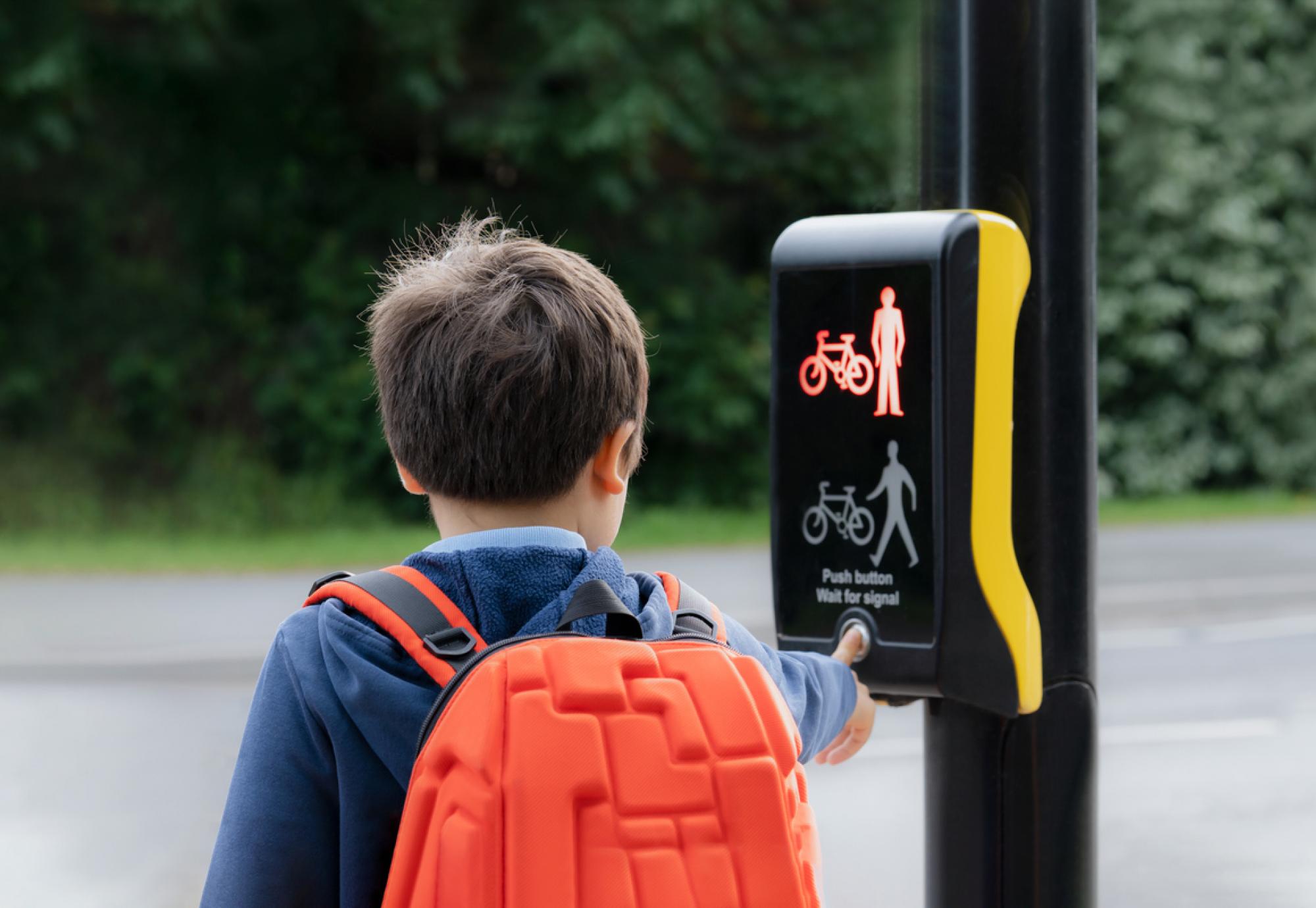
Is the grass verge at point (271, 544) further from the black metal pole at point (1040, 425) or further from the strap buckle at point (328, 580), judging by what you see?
the strap buckle at point (328, 580)

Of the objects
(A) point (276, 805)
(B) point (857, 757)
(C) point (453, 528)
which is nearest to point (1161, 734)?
(B) point (857, 757)

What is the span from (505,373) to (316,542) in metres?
10.9

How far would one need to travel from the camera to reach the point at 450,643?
53.7 inches

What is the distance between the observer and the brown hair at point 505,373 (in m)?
1.43

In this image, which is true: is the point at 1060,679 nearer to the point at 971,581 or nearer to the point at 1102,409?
the point at 971,581

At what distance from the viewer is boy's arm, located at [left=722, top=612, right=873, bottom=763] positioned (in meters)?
1.65

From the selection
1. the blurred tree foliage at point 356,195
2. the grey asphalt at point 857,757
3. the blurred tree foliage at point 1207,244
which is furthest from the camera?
the blurred tree foliage at point 1207,244

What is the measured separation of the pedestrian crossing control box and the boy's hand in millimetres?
19

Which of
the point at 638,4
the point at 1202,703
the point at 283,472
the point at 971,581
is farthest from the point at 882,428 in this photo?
the point at 283,472

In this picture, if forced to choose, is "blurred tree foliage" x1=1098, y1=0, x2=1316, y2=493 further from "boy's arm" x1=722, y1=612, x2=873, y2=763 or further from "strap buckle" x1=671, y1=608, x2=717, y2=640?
"strap buckle" x1=671, y1=608, x2=717, y2=640

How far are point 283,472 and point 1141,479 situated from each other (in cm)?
933

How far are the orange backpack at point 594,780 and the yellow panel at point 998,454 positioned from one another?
0.46 meters

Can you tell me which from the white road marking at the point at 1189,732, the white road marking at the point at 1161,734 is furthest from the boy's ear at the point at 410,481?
the white road marking at the point at 1189,732

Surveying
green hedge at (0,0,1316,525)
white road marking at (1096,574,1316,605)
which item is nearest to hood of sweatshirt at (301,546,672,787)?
white road marking at (1096,574,1316,605)
